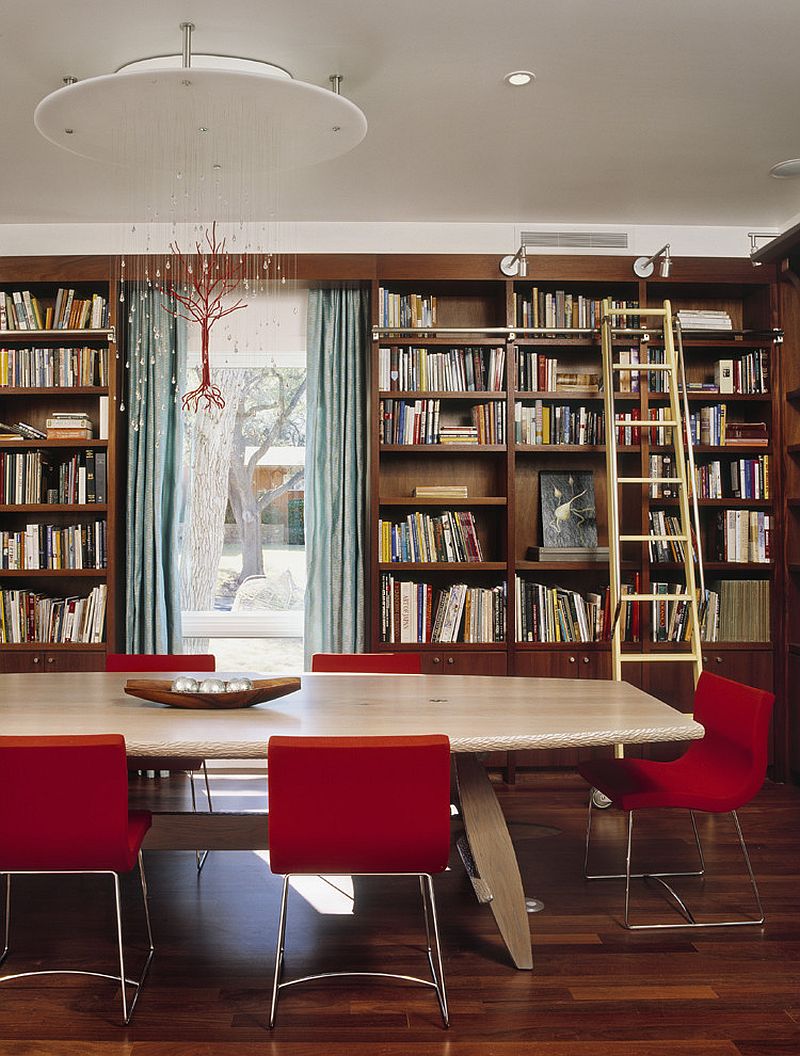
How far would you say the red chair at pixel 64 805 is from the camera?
7.60 ft

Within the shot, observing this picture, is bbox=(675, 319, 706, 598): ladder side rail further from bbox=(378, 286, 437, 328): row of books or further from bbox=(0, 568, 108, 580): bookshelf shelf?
bbox=(0, 568, 108, 580): bookshelf shelf

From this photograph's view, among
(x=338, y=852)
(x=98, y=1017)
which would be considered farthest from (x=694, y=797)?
(x=98, y=1017)

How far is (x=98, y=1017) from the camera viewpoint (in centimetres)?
251

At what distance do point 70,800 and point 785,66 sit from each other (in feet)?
11.5

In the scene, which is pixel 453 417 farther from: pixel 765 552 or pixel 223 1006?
pixel 223 1006

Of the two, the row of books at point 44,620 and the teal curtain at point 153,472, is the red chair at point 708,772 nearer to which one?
the teal curtain at point 153,472

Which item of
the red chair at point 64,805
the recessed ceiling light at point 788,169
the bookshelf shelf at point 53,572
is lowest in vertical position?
the red chair at point 64,805

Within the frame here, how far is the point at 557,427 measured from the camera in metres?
5.07

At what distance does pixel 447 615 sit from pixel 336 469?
106 cm

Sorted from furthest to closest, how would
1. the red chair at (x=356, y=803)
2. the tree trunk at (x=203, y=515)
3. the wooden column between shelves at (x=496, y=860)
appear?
the tree trunk at (x=203, y=515)
the wooden column between shelves at (x=496, y=860)
the red chair at (x=356, y=803)

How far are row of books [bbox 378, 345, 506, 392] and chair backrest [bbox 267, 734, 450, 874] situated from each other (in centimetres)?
304

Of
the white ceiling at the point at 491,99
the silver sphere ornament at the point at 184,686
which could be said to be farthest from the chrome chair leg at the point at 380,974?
the white ceiling at the point at 491,99

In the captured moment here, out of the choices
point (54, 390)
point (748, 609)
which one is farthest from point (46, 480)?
point (748, 609)

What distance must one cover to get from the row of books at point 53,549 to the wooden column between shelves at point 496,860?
289cm
